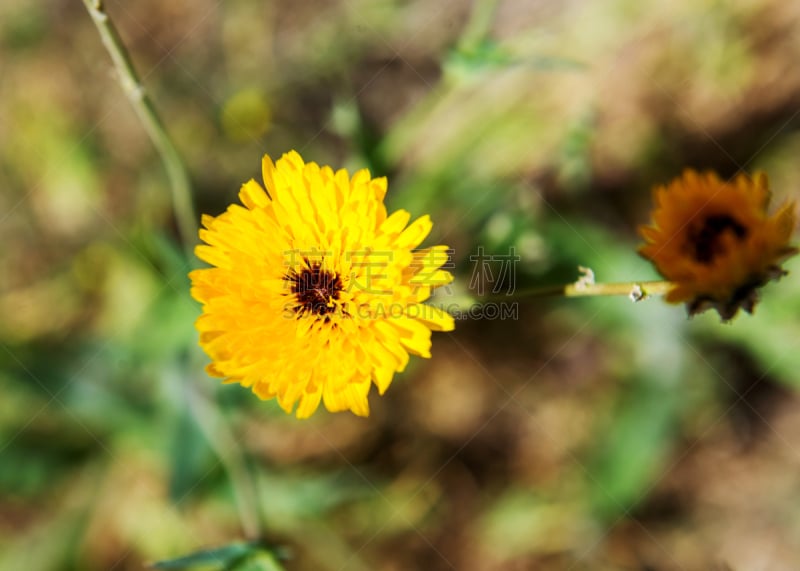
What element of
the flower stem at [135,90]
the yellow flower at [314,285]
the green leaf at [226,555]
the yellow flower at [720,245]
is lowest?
the green leaf at [226,555]

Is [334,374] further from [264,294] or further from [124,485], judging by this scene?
[124,485]

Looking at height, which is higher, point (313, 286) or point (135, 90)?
point (135, 90)

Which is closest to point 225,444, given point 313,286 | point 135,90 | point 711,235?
point 313,286

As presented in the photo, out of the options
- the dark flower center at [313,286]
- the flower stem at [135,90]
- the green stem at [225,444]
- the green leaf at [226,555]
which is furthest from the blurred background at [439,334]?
the dark flower center at [313,286]

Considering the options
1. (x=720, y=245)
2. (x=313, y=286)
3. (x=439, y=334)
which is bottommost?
(x=720, y=245)

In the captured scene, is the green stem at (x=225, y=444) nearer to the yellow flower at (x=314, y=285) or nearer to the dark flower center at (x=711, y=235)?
the yellow flower at (x=314, y=285)

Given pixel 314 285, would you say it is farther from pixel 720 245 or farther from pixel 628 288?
pixel 720 245

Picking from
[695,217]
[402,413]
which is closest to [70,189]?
[402,413]
